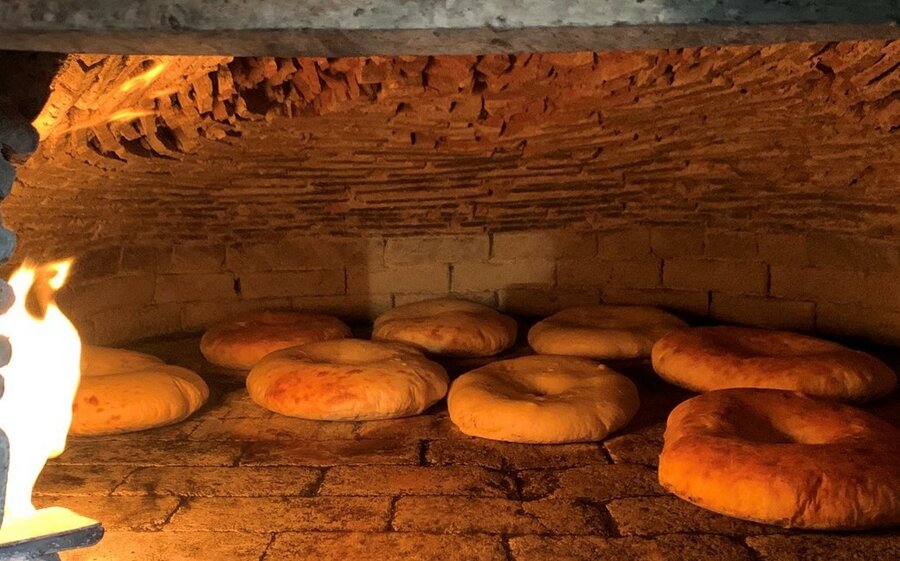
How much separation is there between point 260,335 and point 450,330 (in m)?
1.16

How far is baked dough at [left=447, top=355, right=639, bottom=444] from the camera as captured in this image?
347 centimetres

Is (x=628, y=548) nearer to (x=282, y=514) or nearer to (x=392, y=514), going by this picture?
(x=392, y=514)

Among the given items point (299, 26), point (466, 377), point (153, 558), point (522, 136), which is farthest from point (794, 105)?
point (153, 558)

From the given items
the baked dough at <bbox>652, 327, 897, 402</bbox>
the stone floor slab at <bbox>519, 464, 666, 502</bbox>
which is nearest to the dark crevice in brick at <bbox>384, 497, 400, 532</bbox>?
the stone floor slab at <bbox>519, 464, 666, 502</bbox>

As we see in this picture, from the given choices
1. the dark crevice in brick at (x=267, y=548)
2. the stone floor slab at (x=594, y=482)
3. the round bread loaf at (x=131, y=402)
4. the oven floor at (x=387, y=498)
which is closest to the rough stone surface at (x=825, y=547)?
the oven floor at (x=387, y=498)

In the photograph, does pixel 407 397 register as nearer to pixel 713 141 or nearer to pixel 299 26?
pixel 713 141

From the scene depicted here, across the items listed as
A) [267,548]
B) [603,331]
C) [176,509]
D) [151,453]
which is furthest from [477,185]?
[267,548]

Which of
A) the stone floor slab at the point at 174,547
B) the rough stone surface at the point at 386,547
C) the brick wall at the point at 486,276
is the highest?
the brick wall at the point at 486,276

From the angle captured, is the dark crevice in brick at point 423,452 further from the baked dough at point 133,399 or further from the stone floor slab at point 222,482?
the baked dough at point 133,399

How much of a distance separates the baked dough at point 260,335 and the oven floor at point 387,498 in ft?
2.52

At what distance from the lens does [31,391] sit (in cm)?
235

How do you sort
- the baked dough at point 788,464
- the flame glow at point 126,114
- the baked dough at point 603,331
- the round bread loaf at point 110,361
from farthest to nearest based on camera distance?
the baked dough at point 603,331 → the round bread loaf at point 110,361 → the flame glow at point 126,114 → the baked dough at point 788,464

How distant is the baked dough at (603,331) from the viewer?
184 inches

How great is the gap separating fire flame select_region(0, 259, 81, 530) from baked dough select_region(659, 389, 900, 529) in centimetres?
213
